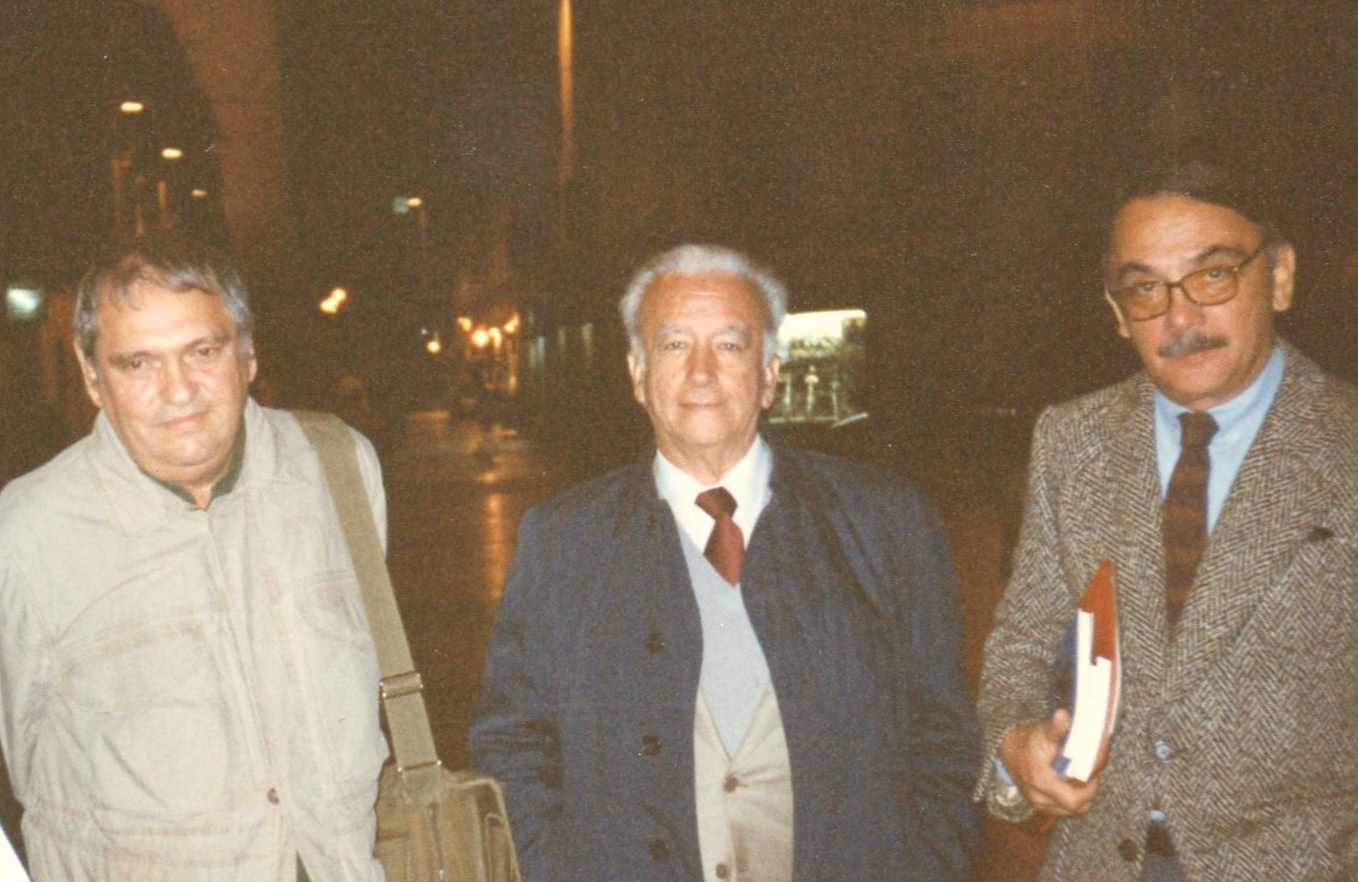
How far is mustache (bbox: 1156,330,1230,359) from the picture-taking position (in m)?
2.10

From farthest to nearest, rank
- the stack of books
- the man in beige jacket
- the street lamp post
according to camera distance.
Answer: the street lamp post, the man in beige jacket, the stack of books

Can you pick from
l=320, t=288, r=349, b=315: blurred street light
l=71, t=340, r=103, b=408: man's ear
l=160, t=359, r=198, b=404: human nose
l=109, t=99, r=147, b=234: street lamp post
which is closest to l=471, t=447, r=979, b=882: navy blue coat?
l=160, t=359, r=198, b=404: human nose

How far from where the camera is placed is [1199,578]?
2031mm

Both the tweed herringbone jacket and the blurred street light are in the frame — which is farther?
the blurred street light

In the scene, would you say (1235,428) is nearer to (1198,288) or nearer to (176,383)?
(1198,288)

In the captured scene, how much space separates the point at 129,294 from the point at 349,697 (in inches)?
38.1

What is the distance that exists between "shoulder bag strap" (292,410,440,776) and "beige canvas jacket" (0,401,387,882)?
82mm

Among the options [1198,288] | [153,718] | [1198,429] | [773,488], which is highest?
[1198,288]

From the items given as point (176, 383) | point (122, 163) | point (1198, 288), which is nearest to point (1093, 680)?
point (1198, 288)

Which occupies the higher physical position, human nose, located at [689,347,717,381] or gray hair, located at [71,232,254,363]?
gray hair, located at [71,232,254,363]

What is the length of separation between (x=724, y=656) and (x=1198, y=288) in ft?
3.88

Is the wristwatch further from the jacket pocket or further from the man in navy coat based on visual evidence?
the jacket pocket

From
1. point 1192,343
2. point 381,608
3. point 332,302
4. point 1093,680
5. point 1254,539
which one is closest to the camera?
point 1093,680

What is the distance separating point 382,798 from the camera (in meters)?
2.35
